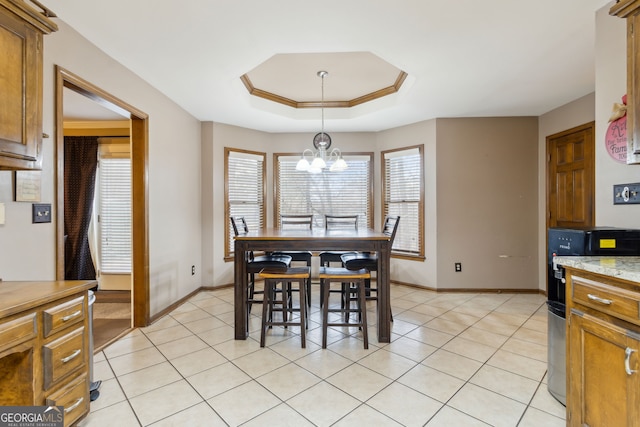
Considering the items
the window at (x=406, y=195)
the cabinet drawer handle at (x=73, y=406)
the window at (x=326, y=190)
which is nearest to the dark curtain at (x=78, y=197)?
the window at (x=326, y=190)

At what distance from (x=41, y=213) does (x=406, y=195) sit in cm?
413

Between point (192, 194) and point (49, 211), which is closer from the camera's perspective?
point (49, 211)

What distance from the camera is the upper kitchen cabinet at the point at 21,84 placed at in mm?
1389

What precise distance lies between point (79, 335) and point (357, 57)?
3052 mm

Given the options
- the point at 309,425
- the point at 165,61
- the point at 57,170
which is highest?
the point at 165,61

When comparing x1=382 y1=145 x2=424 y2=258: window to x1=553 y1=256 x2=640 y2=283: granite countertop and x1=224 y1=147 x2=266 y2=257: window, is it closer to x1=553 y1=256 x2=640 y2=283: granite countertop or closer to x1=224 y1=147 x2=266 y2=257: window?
x1=224 y1=147 x2=266 y2=257: window

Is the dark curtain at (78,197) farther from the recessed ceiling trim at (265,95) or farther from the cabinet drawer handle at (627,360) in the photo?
the cabinet drawer handle at (627,360)

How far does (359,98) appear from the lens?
13.4 ft

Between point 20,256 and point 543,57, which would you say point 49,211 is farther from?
point 543,57

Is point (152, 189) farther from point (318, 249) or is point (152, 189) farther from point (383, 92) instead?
point (383, 92)

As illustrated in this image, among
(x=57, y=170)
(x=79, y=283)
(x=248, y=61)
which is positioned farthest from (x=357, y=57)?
(x=79, y=283)

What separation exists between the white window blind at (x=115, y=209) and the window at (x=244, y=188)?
1.42 meters

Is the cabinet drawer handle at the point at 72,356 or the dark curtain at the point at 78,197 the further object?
the dark curtain at the point at 78,197

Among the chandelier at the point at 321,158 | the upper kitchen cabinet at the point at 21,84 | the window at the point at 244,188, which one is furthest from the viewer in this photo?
the window at the point at 244,188
